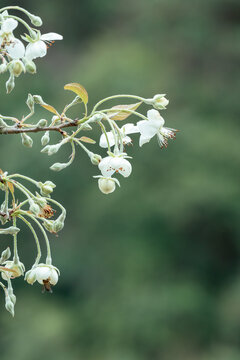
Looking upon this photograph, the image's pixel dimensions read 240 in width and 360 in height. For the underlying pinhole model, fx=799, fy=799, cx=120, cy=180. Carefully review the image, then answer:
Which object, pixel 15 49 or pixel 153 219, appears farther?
pixel 153 219

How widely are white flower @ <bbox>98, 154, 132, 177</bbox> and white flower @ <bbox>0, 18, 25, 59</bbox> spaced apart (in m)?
0.19

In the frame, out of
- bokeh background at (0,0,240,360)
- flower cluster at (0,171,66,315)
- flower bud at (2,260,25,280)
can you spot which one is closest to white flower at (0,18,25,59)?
flower cluster at (0,171,66,315)

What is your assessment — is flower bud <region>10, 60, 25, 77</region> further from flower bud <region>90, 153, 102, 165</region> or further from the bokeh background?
the bokeh background

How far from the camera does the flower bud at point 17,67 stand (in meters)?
1.06

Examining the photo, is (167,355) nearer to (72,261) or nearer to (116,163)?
(72,261)

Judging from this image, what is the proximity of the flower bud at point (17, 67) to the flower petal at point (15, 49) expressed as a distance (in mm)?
15

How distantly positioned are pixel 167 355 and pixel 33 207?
19.4ft

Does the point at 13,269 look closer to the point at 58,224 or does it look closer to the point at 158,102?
the point at 58,224

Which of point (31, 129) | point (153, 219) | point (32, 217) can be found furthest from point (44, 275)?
point (153, 219)

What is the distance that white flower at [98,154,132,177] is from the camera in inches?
44.5

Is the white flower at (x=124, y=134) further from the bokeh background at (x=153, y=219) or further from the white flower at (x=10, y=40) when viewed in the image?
the bokeh background at (x=153, y=219)

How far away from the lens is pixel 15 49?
43.1 inches

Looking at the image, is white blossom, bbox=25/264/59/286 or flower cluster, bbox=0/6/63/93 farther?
white blossom, bbox=25/264/59/286

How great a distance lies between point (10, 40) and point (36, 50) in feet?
0.23
